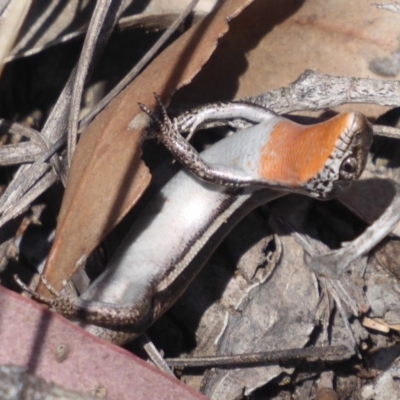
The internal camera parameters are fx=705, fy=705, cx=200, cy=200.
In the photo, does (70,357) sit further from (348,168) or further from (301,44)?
(301,44)

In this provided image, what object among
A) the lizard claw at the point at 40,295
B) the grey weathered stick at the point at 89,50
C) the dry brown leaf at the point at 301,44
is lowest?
the lizard claw at the point at 40,295

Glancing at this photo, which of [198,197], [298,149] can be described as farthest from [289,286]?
[298,149]

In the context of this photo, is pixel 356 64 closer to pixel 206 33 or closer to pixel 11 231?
pixel 206 33

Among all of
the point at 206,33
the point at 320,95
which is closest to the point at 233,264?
the point at 320,95

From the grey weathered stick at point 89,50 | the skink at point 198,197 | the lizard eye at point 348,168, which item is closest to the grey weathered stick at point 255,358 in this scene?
the skink at point 198,197

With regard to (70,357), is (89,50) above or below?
above

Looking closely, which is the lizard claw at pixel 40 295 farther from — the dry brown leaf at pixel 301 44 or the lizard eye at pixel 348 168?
the lizard eye at pixel 348 168

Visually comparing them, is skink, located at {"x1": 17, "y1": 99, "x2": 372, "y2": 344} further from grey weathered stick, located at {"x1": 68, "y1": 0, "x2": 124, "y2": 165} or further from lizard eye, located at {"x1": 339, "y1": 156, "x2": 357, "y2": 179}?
grey weathered stick, located at {"x1": 68, "y1": 0, "x2": 124, "y2": 165}
